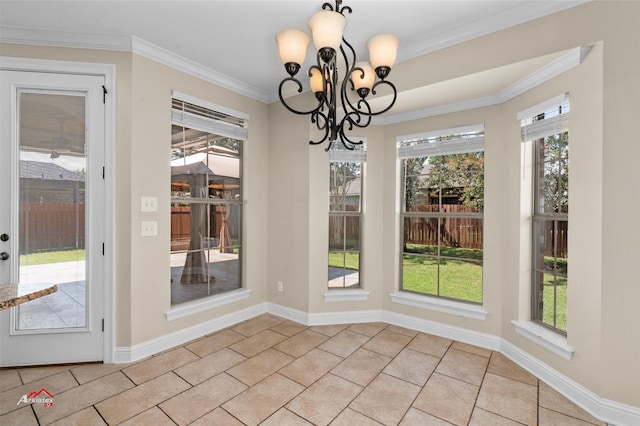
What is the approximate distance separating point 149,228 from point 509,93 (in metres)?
3.44

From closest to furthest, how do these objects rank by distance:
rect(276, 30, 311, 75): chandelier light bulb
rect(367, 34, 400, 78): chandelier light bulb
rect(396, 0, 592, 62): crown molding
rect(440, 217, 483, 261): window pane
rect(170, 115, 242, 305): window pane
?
rect(276, 30, 311, 75): chandelier light bulb
rect(367, 34, 400, 78): chandelier light bulb
rect(396, 0, 592, 62): crown molding
rect(170, 115, 242, 305): window pane
rect(440, 217, 483, 261): window pane

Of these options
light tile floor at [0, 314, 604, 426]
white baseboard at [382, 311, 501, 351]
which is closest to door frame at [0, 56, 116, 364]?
light tile floor at [0, 314, 604, 426]

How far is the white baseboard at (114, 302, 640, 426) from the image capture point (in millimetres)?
1953

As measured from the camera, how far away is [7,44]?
243 cm

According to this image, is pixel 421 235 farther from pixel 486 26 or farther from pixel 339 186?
pixel 486 26

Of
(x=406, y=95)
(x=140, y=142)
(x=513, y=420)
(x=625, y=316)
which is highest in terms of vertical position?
(x=406, y=95)

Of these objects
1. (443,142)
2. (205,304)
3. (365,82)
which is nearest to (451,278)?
(443,142)

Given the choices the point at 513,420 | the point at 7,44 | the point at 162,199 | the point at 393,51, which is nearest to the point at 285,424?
the point at 513,420

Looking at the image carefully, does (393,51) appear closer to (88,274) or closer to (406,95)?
(406,95)

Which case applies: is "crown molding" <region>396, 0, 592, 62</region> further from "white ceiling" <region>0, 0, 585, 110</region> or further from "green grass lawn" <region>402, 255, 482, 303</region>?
"green grass lawn" <region>402, 255, 482, 303</region>

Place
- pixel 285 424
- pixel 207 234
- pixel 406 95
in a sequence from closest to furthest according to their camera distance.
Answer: pixel 285 424 < pixel 406 95 < pixel 207 234

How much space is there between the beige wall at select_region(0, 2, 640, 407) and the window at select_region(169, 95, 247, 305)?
0.46ft

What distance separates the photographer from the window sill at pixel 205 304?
2.96 m

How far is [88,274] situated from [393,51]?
293cm
